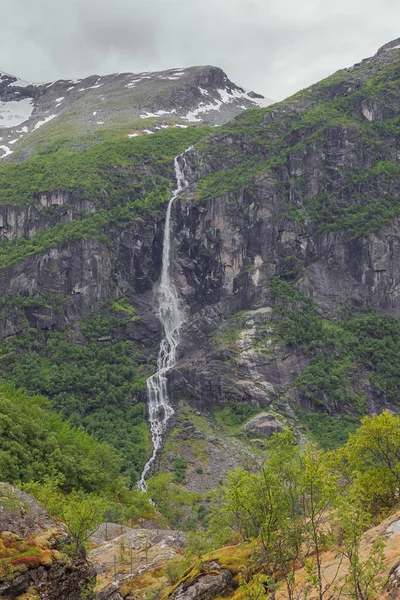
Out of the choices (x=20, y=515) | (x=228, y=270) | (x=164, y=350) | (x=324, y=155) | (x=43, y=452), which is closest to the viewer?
(x=20, y=515)

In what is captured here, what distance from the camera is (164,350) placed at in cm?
11244

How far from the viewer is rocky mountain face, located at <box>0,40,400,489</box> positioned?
99.3 meters

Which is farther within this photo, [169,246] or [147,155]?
[147,155]

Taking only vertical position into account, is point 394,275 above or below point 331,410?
above

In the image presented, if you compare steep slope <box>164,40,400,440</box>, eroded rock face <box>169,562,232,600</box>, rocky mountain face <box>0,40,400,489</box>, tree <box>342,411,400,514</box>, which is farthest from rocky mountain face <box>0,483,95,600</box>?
steep slope <box>164,40,400,440</box>

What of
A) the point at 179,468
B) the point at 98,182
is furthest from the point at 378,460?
the point at 98,182

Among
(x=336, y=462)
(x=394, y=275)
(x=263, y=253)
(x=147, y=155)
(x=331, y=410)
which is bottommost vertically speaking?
(x=331, y=410)

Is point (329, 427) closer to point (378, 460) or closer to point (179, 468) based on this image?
point (179, 468)

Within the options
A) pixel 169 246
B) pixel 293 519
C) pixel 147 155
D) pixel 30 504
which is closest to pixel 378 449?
pixel 293 519

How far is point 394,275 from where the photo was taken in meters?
119

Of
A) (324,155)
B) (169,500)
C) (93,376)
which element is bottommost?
(169,500)

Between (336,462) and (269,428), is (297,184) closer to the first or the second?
(269,428)

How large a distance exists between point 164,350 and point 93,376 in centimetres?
1751

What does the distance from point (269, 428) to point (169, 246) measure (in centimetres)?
5862
